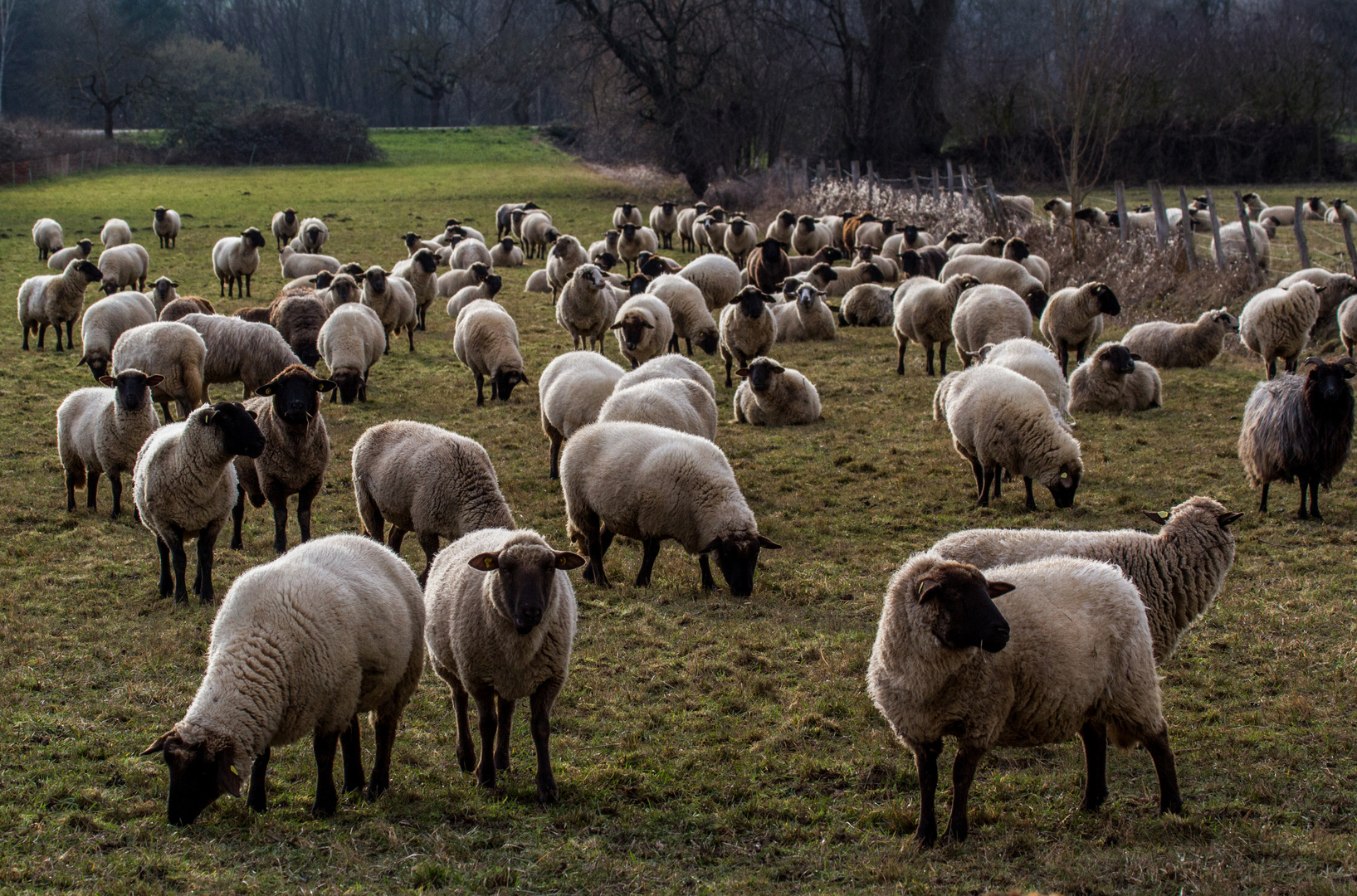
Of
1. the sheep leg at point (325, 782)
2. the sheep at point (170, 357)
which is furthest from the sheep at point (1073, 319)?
the sheep leg at point (325, 782)

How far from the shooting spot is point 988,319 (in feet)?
44.7

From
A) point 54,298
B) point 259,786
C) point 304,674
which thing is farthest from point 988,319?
point 54,298

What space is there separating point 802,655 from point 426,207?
35.6 metres

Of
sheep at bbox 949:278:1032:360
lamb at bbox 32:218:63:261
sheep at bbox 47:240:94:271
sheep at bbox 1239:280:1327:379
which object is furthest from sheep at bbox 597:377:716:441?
lamb at bbox 32:218:63:261

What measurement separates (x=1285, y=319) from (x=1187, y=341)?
168 centimetres

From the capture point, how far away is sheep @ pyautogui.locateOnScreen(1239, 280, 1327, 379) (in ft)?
44.9

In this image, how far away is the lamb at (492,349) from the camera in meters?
14.1

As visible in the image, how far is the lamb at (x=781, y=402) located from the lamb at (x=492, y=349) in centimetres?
303

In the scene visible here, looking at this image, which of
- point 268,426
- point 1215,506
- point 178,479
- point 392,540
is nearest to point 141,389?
point 268,426

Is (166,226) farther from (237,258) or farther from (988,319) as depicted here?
(988,319)

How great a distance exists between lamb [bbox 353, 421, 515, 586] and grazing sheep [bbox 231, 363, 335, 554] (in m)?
0.81

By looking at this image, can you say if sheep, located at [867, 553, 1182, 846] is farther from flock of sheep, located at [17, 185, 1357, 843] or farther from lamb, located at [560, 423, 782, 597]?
lamb, located at [560, 423, 782, 597]

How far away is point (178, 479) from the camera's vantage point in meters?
7.67

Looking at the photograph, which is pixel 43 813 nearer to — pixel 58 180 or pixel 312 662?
pixel 312 662
